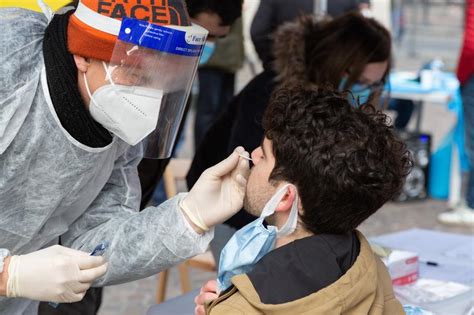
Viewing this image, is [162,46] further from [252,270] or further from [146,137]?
[252,270]

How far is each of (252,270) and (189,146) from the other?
16.9 ft

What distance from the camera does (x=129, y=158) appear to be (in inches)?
83.4

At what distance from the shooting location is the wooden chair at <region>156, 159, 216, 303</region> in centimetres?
326

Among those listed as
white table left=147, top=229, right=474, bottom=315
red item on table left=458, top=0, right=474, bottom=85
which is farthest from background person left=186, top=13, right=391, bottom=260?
red item on table left=458, top=0, right=474, bottom=85

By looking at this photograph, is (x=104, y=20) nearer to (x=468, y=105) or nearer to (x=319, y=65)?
(x=319, y=65)

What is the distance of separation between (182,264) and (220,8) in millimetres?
1252

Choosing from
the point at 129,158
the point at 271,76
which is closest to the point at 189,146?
the point at 271,76

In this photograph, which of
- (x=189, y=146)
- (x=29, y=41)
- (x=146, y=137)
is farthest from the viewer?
(x=189, y=146)

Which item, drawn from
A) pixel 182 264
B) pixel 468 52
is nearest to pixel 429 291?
pixel 182 264

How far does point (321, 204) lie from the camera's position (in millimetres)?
1732

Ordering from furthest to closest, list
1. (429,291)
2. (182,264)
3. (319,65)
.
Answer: (182,264) < (319,65) < (429,291)

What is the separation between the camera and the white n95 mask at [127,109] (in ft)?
5.78

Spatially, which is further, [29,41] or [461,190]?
[461,190]

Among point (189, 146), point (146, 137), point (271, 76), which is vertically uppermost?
point (146, 137)
